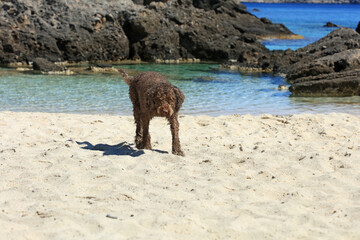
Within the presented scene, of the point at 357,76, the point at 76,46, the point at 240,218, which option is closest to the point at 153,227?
the point at 240,218

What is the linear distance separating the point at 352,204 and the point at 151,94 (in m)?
2.86

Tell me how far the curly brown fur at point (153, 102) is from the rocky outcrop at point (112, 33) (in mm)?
16357

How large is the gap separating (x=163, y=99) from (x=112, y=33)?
64.6 feet

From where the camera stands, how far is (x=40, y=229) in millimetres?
3795

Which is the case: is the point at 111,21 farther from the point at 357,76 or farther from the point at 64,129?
the point at 64,129

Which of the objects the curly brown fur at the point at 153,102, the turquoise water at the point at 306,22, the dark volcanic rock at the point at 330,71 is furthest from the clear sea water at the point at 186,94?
the turquoise water at the point at 306,22

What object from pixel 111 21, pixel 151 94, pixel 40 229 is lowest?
pixel 40 229

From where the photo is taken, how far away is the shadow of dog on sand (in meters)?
6.68

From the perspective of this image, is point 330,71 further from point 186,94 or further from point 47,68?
point 47,68

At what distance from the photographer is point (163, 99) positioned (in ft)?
19.5

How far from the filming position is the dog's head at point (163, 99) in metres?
5.91

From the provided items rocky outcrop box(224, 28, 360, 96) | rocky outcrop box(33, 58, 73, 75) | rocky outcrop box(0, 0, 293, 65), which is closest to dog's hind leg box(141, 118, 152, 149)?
rocky outcrop box(224, 28, 360, 96)

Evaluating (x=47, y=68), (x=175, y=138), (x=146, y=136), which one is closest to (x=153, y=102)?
(x=175, y=138)

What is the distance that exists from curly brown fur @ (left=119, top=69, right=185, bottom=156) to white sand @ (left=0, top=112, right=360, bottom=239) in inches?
11.2
